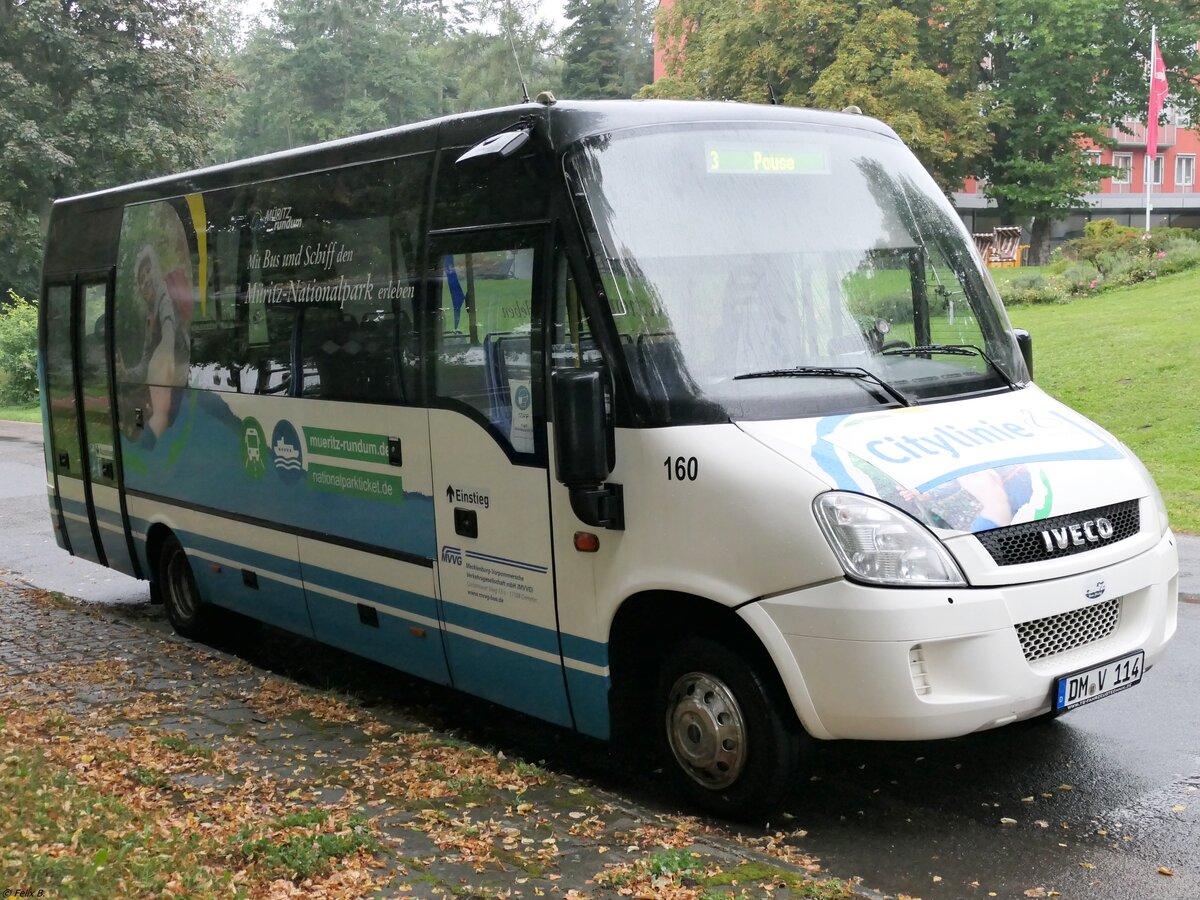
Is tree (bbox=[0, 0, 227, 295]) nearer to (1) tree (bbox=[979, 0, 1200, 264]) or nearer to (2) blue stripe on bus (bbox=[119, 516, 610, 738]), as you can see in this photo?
(1) tree (bbox=[979, 0, 1200, 264])

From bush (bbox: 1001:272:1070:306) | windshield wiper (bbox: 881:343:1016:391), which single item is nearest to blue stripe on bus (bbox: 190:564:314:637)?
windshield wiper (bbox: 881:343:1016:391)

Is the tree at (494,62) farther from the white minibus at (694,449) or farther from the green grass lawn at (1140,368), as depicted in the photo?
the white minibus at (694,449)

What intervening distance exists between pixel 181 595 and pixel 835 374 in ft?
18.5

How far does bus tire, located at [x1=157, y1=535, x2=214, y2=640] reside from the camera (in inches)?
367

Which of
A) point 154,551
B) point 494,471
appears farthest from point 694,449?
point 154,551

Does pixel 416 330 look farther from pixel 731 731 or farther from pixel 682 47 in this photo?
pixel 682 47

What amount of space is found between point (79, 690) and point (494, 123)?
3898mm

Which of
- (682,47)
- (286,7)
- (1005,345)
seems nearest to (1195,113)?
(682,47)

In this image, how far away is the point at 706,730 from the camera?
5480mm

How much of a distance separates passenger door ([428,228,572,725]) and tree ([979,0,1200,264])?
161 ft

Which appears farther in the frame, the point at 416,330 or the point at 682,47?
the point at 682,47

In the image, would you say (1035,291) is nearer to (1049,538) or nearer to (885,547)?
(1049,538)

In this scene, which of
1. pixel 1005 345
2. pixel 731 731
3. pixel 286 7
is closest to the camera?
pixel 731 731

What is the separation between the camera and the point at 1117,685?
5.34m
